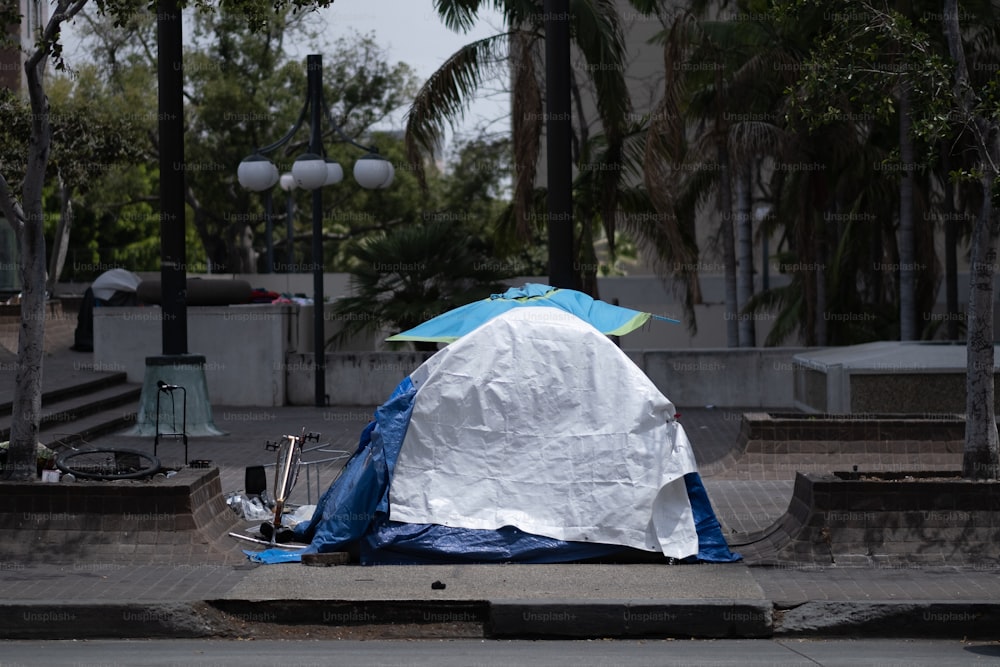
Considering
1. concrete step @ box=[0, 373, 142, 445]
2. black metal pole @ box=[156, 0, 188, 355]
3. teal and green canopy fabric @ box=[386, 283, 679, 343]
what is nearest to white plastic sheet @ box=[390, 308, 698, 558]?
teal and green canopy fabric @ box=[386, 283, 679, 343]

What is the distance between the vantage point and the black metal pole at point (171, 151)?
15219 millimetres

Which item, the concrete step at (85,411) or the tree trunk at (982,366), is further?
the concrete step at (85,411)

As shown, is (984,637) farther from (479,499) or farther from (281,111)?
(281,111)

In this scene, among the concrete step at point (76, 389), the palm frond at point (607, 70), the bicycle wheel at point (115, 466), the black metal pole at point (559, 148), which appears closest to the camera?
the bicycle wheel at point (115, 466)

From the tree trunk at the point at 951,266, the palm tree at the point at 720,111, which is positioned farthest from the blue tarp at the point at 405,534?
the tree trunk at the point at 951,266

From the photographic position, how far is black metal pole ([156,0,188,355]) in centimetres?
1522

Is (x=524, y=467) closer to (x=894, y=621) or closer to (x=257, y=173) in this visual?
(x=894, y=621)

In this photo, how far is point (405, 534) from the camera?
911 cm

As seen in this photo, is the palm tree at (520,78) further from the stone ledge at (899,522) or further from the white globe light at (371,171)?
the stone ledge at (899,522)

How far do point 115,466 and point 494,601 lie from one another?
A: 3.98 metres

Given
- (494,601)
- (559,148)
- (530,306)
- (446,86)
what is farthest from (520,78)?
(494,601)

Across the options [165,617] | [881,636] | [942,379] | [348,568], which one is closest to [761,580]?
[881,636]

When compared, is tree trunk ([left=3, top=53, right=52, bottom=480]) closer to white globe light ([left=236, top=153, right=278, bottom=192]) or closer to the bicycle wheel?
the bicycle wheel

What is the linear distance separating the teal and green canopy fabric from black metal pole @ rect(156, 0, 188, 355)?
5727 mm
